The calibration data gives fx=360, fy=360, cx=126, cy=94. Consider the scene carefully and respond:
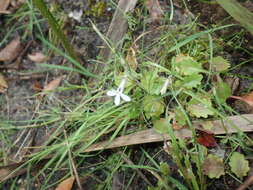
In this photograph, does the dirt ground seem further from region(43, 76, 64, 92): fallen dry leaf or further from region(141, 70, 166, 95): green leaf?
region(141, 70, 166, 95): green leaf

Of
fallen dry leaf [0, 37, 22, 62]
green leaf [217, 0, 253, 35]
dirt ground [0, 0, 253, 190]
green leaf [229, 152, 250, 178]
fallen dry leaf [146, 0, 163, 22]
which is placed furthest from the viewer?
fallen dry leaf [0, 37, 22, 62]

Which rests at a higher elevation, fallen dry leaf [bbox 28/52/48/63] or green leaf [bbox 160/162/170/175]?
fallen dry leaf [bbox 28/52/48/63]

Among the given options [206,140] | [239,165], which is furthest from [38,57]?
[239,165]

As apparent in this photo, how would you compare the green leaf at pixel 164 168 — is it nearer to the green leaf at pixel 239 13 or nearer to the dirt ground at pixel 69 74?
the dirt ground at pixel 69 74

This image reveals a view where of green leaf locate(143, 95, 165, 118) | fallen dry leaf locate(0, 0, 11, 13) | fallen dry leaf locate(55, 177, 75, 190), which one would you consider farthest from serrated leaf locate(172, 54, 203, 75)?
fallen dry leaf locate(0, 0, 11, 13)

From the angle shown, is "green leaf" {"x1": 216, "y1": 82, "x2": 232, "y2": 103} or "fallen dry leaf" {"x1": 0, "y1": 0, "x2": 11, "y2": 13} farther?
"fallen dry leaf" {"x1": 0, "y1": 0, "x2": 11, "y2": 13}

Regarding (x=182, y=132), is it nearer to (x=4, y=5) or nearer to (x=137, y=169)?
(x=137, y=169)

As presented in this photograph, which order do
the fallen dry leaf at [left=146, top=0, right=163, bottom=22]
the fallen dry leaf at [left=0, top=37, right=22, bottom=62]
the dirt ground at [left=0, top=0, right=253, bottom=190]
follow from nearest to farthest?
the dirt ground at [left=0, top=0, right=253, bottom=190] → the fallen dry leaf at [left=146, top=0, right=163, bottom=22] → the fallen dry leaf at [left=0, top=37, right=22, bottom=62]

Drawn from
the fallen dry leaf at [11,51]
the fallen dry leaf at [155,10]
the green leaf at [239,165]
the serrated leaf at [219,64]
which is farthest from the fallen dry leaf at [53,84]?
the green leaf at [239,165]
